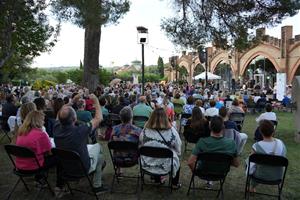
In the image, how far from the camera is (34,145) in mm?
5121

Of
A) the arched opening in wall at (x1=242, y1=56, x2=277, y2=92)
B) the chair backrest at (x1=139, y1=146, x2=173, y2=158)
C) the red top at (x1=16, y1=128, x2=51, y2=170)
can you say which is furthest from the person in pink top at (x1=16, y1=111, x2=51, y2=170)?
the arched opening in wall at (x1=242, y1=56, x2=277, y2=92)

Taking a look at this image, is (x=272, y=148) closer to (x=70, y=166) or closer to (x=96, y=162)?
(x=96, y=162)

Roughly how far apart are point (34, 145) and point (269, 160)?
3.00m

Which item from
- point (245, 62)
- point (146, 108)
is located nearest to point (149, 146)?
point (146, 108)

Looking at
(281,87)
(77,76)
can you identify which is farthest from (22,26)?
(77,76)

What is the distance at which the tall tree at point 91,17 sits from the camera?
12.2 meters

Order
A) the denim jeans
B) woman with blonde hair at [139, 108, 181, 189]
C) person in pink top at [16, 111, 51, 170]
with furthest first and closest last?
1. woman with blonde hair at [139, 108, 181, 189]
2. the denim jeans
3. person in pink top at [16, 111, 51, 170]

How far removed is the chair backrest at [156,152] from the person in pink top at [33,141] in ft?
4.18

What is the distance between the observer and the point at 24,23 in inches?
443

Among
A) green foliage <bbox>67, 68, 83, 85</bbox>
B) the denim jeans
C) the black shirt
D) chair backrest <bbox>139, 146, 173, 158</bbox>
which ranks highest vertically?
green foliage <bbox>67, 68, 83, 85</bbox>

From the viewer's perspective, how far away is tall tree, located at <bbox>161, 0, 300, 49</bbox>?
1260 cm

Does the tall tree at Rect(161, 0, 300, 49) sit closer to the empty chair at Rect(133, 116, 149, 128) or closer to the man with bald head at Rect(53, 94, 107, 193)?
the empty chair at Rect(133, 116, 149, 128)

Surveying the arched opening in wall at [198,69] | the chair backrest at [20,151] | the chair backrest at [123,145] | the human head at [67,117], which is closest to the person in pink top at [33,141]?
the chair backrest at [20,151]

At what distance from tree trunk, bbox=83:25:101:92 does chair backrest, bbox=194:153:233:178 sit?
10.4 m
